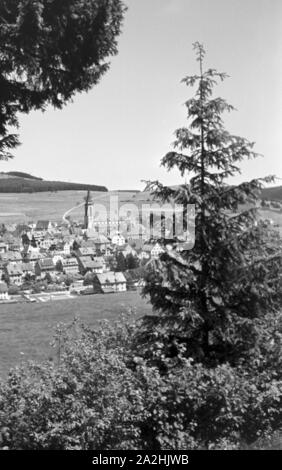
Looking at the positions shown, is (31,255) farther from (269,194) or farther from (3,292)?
(269,194)

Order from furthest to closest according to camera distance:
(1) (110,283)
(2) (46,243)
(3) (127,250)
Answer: (2) (46,243)
(3) (127,250)
(1) (110,283)

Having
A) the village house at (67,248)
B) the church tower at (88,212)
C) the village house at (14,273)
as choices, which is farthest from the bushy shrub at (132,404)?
the church tower at (88,212)

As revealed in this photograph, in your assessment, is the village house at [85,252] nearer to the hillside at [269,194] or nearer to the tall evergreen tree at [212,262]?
the hillside at [269,194]

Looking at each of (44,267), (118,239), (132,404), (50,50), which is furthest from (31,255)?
(132,404)
